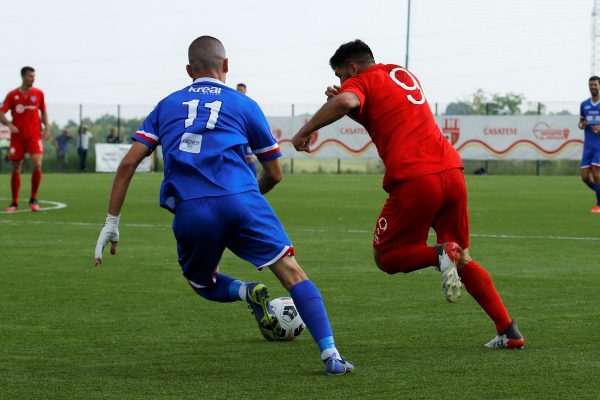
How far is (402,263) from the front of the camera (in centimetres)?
700

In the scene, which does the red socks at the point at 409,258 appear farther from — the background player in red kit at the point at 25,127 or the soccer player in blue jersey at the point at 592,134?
the soccer player in blue jersey at the point at 592,134

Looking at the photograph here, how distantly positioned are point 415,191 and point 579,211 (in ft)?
46.5

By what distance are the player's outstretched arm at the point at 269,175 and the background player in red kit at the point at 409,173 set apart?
33 cm

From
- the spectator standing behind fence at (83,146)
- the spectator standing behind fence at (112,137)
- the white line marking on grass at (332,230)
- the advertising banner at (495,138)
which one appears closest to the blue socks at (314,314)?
the white line marking on grass at (332,230)

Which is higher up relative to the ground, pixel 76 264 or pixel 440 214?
pixel 440 214

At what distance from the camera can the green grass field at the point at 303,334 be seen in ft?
18.8

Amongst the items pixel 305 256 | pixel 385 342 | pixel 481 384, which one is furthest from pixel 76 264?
pixel 481 384

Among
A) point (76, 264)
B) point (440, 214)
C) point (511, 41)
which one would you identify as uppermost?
point (511, 41)

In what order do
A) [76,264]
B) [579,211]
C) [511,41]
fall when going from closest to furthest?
[76,264] < [579,211] < [511,41]

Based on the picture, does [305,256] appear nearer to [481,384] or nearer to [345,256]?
[345,256]

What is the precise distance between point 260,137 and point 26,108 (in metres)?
14.4

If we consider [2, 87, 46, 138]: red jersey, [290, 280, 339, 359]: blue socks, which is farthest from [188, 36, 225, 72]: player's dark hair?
[2, 87, 46, 138]: red jersey

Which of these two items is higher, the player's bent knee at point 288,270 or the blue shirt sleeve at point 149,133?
the blue shirt sleeve at point 149,133

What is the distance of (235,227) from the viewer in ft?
20.1
